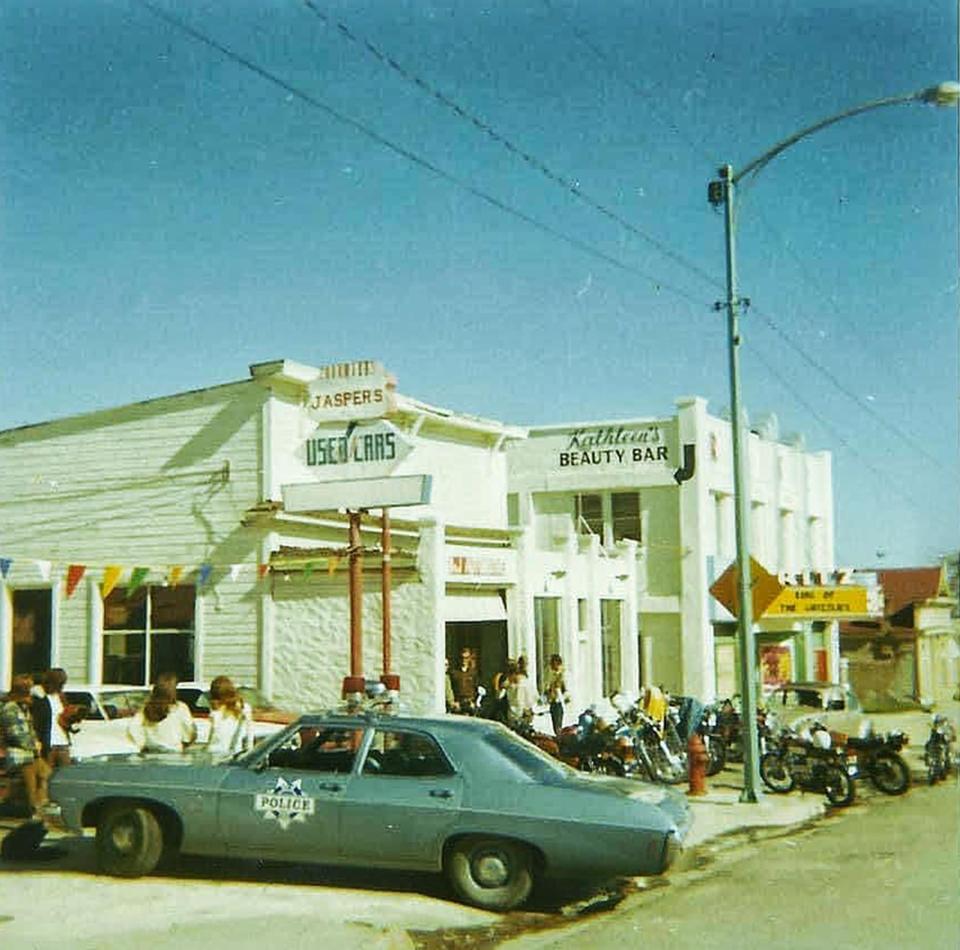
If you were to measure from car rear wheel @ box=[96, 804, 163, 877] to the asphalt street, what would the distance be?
309 cm

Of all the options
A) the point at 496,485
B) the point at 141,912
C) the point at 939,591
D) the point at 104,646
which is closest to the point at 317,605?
the point at 104,646

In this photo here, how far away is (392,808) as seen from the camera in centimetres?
950

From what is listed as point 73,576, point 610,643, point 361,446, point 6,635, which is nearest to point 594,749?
point 361,446

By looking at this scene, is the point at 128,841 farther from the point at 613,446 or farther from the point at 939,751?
the point at 613,446

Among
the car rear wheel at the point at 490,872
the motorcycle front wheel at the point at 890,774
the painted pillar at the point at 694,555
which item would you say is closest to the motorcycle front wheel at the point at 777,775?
the motorcycle front wheel at the point at 890,774

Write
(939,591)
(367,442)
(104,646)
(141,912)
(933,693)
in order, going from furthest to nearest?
(939,591), (933,693), (104,646), (367,442), (141,912)

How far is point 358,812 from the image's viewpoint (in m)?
9.55

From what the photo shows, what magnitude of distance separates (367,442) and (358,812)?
8261 mm

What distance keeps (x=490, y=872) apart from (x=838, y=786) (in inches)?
333

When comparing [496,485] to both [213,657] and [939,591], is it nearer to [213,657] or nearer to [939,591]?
[213,657]

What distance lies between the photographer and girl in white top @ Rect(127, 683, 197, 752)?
11.4 meters

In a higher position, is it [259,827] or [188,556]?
[188,556]

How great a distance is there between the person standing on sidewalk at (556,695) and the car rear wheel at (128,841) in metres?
10.1

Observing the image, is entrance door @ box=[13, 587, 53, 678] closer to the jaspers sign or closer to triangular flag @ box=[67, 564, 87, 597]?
triangular flag @ box=[67, 564, 87, 597]
